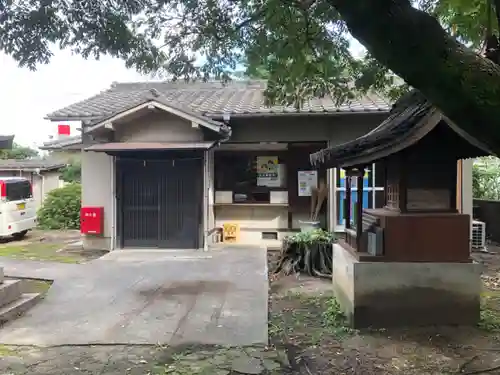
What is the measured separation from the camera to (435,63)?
2070mm

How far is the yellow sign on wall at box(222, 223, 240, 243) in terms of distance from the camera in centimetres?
1265

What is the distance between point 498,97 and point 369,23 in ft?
2.09

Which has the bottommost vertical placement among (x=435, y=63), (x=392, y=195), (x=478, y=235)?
(x=478, y=235)

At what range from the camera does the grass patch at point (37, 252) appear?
441 inches

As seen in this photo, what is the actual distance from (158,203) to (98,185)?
1.77 meters

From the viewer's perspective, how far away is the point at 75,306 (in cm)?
682

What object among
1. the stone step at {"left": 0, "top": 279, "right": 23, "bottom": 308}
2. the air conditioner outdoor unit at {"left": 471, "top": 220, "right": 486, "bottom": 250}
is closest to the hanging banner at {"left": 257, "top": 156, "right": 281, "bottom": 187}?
the air conditioner outdoor unit at {"left": 471, "top": 220, "right": 486, "bottom": 250}

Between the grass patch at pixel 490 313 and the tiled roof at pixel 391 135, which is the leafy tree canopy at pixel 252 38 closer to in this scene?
the tiled roof at pixel 391 135

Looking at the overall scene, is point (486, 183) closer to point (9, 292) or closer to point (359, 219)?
point (359, 219)

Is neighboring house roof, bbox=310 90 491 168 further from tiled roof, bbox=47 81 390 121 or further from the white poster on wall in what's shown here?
the white poster on wall

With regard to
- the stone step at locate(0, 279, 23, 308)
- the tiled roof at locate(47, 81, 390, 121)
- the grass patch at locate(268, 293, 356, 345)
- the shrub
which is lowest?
the grass patch at locate(268, 293, 356, 345)

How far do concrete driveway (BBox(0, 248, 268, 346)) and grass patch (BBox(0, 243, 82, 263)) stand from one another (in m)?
1.16

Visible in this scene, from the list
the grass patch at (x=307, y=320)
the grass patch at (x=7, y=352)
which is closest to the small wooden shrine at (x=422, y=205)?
the grass patch at (x=307, y=320)

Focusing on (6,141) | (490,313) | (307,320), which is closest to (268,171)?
(307,320)
